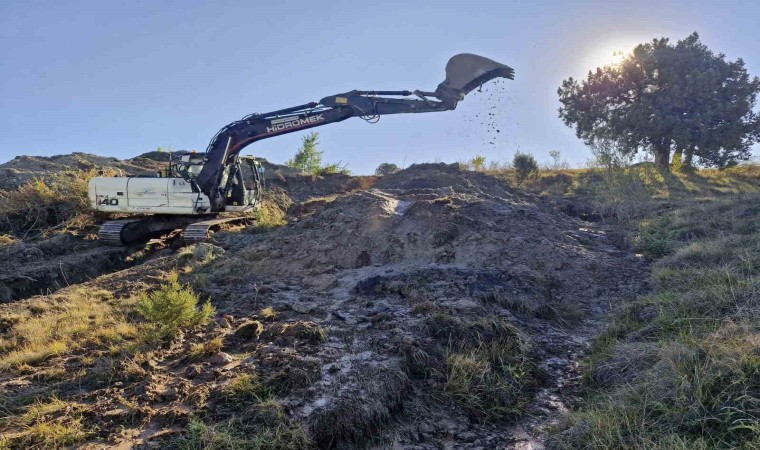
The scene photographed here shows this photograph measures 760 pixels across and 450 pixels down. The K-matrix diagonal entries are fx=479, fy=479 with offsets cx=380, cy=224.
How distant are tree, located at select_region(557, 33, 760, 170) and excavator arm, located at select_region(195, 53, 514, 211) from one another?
503 inches

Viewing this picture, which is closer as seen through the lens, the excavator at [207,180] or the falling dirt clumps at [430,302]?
the falling dirt clumps at [430,302]

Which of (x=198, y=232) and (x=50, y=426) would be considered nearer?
(x=50, y=426)

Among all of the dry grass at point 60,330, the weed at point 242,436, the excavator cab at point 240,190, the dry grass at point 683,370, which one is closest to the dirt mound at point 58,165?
the excavator cab at point 240,190

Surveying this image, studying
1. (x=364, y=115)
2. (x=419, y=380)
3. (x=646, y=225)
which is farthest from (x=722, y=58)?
(x=419, y=380)

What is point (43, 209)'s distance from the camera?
12781 mm

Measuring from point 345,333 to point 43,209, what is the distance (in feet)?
38.3

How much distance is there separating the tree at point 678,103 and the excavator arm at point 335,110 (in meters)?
12.8

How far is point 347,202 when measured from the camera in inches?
421

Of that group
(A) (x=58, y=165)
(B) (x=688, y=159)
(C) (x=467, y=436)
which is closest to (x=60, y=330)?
(C) (x=467, y=436)

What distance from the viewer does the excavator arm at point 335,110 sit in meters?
9.63

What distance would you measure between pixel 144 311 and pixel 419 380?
2.97 m

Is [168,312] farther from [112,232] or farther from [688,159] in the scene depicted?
[688,159]

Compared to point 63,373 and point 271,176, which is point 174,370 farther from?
point 271,176

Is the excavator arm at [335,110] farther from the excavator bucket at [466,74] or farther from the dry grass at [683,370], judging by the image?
the dry grass at [683,370]
